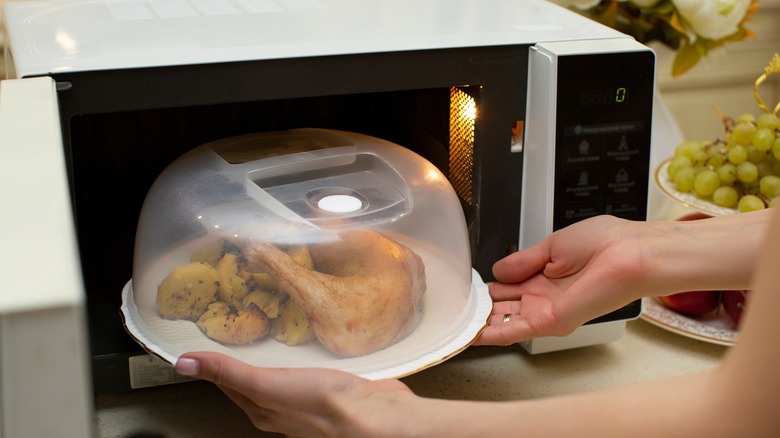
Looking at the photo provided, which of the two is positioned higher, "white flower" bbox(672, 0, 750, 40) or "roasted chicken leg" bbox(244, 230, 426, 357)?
"white flower" bbox(672, 0, 750, 40)

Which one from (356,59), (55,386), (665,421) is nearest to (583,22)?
(356,59)

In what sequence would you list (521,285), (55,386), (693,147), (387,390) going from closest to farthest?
(55,386), (387,390), (521,285), (693,147)

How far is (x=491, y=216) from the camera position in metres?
0.76

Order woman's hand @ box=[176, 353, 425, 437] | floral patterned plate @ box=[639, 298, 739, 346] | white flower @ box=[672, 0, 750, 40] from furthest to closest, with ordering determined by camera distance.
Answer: white flower @ box=[672, 0, 750, 40]
floral patterned plate @ box=[639, 298, 739, 346]
woman's hand @ box=[176, 353, 425, 437]

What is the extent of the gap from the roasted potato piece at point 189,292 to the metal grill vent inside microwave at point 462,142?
0.78ft

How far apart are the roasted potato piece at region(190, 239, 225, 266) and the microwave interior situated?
9 cm

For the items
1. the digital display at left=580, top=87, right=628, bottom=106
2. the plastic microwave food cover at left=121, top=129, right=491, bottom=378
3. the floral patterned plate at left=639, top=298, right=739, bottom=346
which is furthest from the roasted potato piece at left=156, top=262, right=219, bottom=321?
the floral patterned plate at left=639, top=298, right=739, bottom=346

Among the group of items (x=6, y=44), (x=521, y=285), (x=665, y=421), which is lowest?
(x=521, y=285)

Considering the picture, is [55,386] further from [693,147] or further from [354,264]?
[693,147]

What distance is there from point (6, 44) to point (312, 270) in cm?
39

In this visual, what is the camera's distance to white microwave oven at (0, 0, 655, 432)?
0.65 m

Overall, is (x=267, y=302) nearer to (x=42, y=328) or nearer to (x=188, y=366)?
(x=188, y=366)

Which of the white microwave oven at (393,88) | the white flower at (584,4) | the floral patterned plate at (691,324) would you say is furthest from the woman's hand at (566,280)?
the white flower at (584,4)

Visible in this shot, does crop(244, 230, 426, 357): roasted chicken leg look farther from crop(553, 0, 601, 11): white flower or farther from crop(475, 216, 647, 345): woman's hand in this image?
crop(553, 0, 601, 11): white flower
